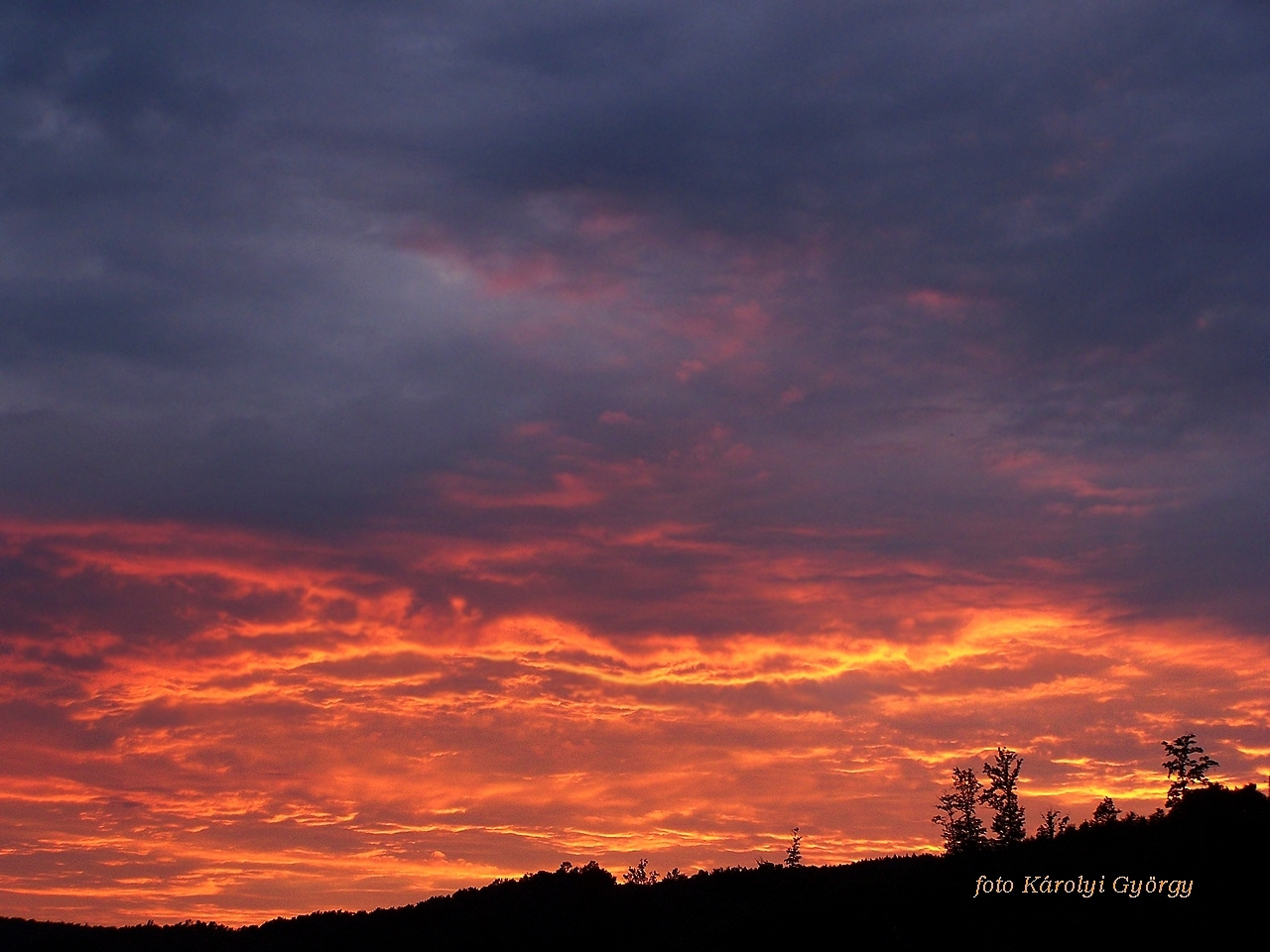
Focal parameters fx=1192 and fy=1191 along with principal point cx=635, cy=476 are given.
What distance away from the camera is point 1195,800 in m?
39.6

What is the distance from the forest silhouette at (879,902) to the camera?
114ft

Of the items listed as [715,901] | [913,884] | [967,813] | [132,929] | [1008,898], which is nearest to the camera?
[1008,898]

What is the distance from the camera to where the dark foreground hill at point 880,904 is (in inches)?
1363

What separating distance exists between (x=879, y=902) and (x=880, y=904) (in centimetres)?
16

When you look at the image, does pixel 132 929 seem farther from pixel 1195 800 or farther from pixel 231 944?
pixel 1195 800

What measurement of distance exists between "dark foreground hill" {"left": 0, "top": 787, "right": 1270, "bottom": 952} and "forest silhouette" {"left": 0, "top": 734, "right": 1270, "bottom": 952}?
6 centimetres

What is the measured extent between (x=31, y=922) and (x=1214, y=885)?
44.5 m

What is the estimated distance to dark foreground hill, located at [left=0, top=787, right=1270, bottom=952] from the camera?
34625mm

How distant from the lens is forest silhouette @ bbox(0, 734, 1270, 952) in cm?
3488

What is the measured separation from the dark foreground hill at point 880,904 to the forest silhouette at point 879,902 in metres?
0.06

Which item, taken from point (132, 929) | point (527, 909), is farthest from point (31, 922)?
point (527, 909)

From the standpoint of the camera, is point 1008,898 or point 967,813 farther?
point 967,813

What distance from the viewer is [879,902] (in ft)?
128

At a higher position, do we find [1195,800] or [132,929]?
[1195,800]
